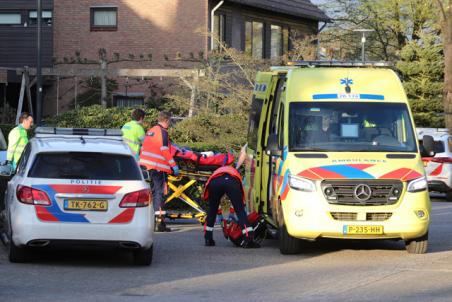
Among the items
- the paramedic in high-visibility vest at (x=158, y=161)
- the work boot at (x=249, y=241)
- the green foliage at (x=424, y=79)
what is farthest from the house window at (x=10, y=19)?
the work boot at (x=249, y=241)

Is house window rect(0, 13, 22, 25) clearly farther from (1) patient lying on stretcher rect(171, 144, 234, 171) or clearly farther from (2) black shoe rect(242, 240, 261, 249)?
(2) black shoe rect(242, 240, 261, 249)

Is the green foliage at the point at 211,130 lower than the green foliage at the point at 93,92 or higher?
lower

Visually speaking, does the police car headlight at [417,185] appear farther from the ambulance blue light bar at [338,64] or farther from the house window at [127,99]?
the house window at [127,99]

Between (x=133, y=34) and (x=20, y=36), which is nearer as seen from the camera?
(x=133, y=34)

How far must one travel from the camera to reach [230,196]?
1627 centimetres

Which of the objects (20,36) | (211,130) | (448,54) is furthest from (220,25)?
(211,130)

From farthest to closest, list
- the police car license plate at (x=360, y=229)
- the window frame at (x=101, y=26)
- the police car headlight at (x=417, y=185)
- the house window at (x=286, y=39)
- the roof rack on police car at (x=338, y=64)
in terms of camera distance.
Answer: the house window at (x=286, y=39)
the window frame at (x=101, y=26)
the roof rack on police car at (x=338, y=64)
the police car headlight at (x=417, y=185)
the police car license plate at (x=360, y=229)

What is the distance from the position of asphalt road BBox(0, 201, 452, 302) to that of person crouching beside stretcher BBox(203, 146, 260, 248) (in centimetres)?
21

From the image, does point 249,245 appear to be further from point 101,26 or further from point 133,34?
point 101,26

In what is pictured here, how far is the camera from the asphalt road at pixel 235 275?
11.3 meters

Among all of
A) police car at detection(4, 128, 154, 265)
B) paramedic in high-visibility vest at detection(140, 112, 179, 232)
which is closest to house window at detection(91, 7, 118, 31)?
Answer: paramedic in high-visibility vest at detection(140, 112, 179, 232)

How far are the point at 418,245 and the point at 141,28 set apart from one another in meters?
28.9

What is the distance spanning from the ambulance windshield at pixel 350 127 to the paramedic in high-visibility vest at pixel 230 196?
1.23 m

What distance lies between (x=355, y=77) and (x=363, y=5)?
4368 cm
